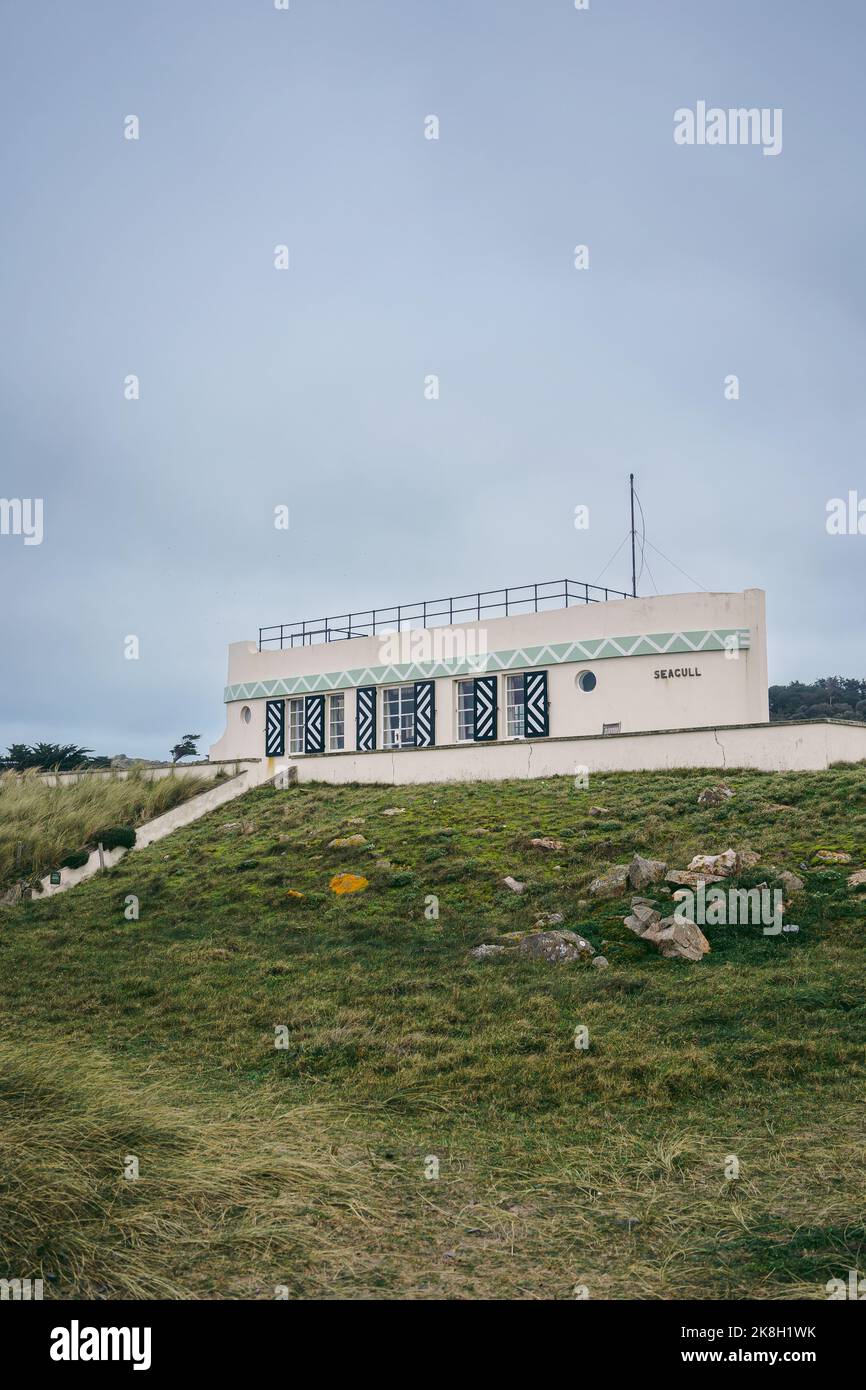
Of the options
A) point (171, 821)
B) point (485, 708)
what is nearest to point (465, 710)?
point (485, 708)

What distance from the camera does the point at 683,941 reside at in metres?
11.8

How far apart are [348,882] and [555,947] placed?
223 inches

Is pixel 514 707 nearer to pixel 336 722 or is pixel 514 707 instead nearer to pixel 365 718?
pixel 365 718

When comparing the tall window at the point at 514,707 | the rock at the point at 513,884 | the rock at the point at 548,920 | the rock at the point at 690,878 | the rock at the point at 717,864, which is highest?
the tall window at the point at 514,707

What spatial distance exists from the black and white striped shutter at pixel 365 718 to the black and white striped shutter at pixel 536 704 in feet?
19.8

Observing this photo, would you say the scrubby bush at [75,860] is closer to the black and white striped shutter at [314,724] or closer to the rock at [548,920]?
the rock at [548,920]

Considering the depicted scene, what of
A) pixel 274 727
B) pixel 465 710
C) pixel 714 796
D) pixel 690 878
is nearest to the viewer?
pixel 690 878

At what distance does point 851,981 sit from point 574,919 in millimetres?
3908

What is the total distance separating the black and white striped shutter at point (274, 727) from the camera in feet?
121

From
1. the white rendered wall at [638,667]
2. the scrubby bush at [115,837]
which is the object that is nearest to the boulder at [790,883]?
the white rendered wall at [638,667]

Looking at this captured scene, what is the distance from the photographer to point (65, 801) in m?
25.5

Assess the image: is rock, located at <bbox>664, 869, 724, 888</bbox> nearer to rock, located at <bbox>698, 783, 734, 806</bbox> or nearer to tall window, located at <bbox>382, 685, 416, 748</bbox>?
rock, located at <bbox>698, 783, 734, 806</bbox>
